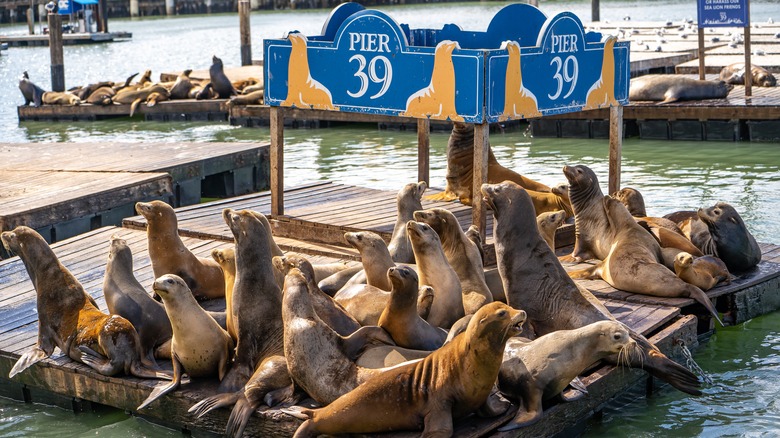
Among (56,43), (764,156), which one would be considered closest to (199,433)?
(764,156)

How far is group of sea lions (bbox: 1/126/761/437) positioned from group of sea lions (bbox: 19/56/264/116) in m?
12.1

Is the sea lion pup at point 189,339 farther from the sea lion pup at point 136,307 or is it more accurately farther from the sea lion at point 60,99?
the sea lion at point 60,99

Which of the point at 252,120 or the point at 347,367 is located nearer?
the point at 347,367

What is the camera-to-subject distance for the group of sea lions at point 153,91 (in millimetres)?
18547

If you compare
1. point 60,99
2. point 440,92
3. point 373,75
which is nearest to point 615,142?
point 440,92

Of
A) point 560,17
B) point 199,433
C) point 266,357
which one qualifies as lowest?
point 199,433

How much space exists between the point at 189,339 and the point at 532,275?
177 cm

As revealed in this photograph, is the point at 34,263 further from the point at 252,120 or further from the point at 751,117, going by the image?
the point at 252,120

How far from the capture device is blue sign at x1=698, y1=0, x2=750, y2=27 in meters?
13.9

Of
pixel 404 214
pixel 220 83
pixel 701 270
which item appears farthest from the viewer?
pixel 220 83

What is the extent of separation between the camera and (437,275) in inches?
213

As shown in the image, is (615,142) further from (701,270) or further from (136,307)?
(136,307)

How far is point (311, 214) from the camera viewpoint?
7.81m

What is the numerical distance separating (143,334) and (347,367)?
1.30 metres
